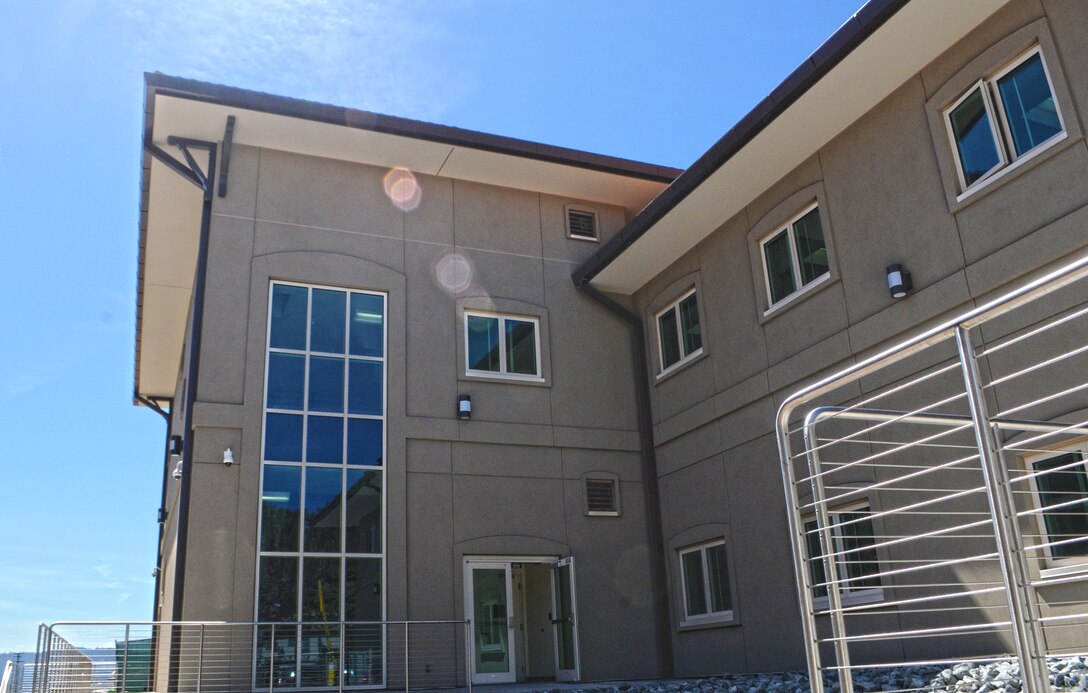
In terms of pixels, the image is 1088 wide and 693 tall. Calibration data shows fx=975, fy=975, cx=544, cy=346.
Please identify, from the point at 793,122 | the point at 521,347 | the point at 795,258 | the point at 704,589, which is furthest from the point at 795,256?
the point at 704,589

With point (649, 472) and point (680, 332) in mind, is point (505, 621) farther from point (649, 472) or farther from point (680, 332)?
point (680, 332)

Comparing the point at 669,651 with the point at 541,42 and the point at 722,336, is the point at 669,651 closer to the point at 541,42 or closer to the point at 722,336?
the point at 722,336

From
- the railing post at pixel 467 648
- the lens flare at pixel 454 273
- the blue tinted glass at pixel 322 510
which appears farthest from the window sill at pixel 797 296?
the blue tinted glass at pixel 322 510

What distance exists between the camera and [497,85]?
10891mm

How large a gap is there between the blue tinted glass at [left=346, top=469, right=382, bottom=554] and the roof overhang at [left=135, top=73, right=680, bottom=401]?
4548 mm

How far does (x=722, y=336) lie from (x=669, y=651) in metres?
4.42

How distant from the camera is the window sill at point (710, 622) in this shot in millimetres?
12414

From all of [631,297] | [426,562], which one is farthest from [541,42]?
[426,562]

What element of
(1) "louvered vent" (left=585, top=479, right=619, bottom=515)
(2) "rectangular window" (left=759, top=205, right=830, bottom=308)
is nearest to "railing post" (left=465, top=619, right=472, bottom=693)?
(1) "louvered vent" (left=585, top=479, right=619, bottom=515)

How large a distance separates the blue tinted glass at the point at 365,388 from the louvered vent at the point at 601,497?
326cm

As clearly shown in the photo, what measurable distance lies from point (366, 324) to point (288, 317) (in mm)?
1057

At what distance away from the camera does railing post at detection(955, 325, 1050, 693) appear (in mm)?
2820

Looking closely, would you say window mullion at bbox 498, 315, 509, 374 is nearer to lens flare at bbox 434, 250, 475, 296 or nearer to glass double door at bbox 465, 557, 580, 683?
lens flare at bbox 434, 250, 475, 296

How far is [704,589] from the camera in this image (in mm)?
13148
